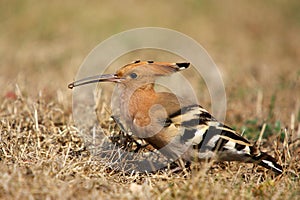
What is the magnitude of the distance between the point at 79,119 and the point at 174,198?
145 cm

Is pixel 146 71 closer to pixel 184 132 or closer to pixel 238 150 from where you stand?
pixel 184 132

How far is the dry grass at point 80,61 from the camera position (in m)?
2.30

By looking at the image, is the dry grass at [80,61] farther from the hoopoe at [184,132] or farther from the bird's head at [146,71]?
the bird's head at [146,71]

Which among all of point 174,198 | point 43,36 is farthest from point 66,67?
point 174,198

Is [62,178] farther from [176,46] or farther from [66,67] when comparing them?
[176,46]

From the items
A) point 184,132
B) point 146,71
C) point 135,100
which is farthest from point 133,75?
point 184,132

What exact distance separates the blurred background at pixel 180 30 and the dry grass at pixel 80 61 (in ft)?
0.06

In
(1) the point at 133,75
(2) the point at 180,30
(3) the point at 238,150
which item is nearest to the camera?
(3) the point at 238,150

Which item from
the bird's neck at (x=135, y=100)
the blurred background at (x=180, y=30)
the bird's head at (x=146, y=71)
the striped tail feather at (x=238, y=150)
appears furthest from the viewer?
the blurred background at (x=180, y=30)

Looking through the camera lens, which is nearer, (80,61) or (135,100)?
(135,100)

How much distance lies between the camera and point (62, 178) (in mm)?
2369

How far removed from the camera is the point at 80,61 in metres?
6.00

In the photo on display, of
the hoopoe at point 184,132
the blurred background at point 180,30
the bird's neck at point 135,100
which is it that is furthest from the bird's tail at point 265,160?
the blurred background at point 180,30

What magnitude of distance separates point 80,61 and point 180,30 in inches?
97.3
